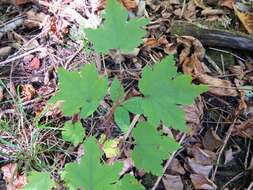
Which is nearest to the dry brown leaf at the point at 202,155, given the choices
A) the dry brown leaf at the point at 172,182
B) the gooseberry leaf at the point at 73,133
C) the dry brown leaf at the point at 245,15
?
the dry brown leaf at the point at 172,182

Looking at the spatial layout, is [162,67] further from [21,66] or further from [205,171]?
[21,66]

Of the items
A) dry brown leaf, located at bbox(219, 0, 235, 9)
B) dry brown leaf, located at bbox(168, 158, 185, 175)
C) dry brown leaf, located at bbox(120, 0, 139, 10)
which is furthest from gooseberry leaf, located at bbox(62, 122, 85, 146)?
dry brown leaf, located at bbox(219, 0, 235, 9)

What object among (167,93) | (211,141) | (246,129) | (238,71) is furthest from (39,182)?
(238,71)

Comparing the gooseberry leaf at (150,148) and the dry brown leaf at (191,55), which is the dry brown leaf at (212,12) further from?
the gooseberry leaf at (150,148)

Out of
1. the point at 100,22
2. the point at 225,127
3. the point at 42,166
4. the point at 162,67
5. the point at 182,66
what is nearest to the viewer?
the point at 162,67

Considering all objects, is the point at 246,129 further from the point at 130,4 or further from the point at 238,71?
the point at 130,4

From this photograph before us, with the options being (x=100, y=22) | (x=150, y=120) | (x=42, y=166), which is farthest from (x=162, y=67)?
(x=100, y=22)

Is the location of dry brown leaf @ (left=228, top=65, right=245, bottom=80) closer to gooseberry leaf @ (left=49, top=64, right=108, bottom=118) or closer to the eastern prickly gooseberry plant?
the eastern prickly gooseberry plant

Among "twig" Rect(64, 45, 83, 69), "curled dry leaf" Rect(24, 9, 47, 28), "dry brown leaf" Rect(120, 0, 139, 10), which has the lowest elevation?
"twig" Rect(64, 45, 83, 69)
